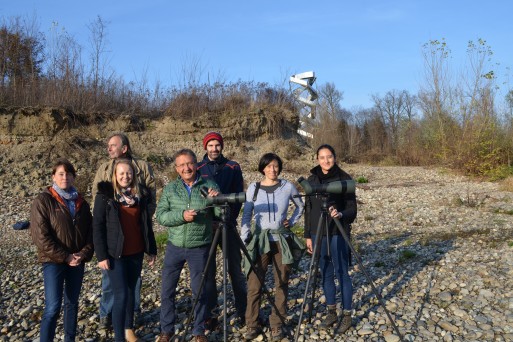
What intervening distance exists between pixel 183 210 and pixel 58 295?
1.21 m

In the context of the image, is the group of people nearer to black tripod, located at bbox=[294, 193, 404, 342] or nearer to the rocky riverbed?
black tripod, located at bbox=[294, 193, 404, 342]

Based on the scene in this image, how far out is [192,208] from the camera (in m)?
3.67

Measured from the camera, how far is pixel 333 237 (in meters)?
3.92

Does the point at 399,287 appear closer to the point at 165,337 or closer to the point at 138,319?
the point at 165,337

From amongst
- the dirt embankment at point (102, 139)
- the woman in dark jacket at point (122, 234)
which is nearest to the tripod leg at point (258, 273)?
the woman in dark jacket at point (122, 234)

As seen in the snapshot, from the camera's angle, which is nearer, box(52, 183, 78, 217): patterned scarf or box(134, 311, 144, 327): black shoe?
box(52, 183, 78, 217): patterned scarf

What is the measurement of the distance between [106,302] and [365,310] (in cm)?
262

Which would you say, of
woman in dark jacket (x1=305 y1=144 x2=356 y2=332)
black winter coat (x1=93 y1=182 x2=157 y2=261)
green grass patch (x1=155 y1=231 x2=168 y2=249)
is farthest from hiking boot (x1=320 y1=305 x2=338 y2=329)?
green grass patch (x1=155 y1=231 x2=168 y2=249)

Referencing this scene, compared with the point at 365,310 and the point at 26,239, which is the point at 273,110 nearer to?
the point at 26,239

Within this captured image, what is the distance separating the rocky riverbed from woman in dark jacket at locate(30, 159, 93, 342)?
2.21 feet

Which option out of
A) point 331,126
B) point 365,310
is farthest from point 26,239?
point 331,126

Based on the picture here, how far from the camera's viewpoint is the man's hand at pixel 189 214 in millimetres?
3445

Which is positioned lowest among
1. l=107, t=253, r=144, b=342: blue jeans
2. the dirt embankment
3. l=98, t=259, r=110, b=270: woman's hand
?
l=107, t=253, r=144, b=342: blue jeans

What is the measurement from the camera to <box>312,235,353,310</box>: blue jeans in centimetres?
394
